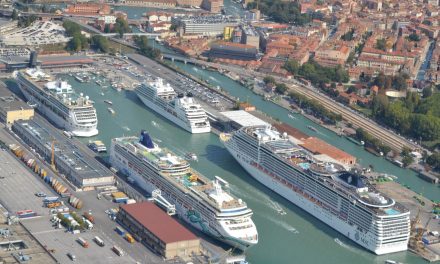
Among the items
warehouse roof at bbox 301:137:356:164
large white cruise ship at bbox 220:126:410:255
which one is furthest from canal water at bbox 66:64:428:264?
warehouse roof at bbox 301:137:356:164

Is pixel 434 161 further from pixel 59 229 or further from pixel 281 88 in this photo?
pixel 59 229

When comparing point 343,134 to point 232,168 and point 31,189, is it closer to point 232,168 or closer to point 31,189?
point 232,168

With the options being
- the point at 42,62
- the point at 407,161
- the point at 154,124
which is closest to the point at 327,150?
the point at 407,161

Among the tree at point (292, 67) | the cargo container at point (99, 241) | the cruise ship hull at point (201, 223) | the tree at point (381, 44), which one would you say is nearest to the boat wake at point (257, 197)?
the cruise ship hull at point (201, 223)

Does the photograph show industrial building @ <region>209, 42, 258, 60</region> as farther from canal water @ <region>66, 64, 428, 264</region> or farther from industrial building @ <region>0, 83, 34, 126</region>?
industrial building @ <region>0, 83, 34, 126</region>

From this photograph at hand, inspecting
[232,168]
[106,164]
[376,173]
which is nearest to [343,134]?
[376,173]

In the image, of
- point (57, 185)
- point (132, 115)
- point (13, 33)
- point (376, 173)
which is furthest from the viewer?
point (13, 33)
